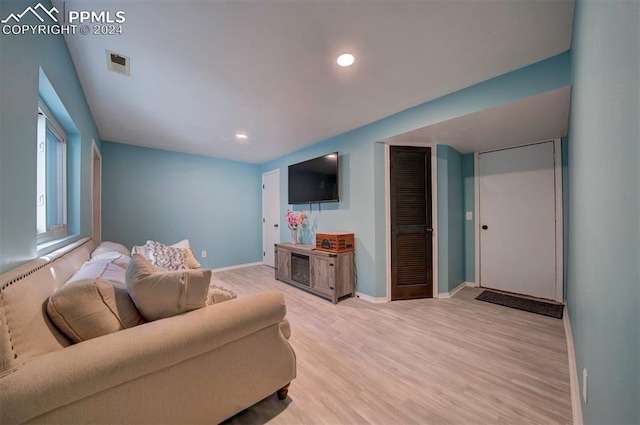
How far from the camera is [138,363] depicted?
0.93 metres

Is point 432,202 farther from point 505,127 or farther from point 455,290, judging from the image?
point 455,290

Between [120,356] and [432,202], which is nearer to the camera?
[120,356]

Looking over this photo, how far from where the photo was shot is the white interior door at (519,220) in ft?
9.61

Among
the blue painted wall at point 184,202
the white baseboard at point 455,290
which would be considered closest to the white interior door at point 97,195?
the blue painted wall at point 184,202

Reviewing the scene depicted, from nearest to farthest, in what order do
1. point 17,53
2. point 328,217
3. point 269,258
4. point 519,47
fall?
1. point 17,53
2. point 519,47
3. point 328,217
4. point 269,258

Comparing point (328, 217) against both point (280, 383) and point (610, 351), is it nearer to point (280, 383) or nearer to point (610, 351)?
point (280, 383)

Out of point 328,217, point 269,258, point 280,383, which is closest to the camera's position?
point 280,383

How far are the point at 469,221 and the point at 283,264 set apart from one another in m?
3.02

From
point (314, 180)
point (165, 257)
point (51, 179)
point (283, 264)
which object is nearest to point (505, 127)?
point (314, 180)

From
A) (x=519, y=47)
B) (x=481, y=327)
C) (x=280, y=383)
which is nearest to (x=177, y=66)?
(x=280, y=383)

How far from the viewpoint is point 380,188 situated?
3066mm

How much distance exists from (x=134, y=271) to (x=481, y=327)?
2.90m

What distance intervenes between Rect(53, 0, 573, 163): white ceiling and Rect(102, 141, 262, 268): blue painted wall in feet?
4.05

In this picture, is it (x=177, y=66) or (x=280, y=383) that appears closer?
(x=280, y=383)
